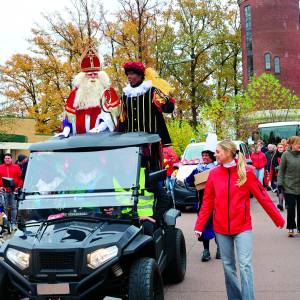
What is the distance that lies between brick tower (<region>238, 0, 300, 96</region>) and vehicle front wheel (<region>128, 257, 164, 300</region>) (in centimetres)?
5026

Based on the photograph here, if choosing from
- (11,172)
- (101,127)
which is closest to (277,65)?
(11,172)

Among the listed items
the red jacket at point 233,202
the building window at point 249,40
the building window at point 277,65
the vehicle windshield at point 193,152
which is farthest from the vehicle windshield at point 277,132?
the building window at point 277,65

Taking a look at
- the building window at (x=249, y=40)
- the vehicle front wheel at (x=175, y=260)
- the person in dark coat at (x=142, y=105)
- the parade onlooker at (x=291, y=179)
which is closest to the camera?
the vehicle front wheel at (x=175, y=260)

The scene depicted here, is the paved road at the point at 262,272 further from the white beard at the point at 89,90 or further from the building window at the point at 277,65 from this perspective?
the building window at the point at 277,65

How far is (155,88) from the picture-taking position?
280 inches

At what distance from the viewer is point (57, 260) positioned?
4562mm

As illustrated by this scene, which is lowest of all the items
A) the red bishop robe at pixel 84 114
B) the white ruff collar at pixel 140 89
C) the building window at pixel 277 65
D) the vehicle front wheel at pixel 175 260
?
the vehicle front wheel at pixel 175 260

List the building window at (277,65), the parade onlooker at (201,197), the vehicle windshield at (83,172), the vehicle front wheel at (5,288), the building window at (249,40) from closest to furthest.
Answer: the vehicle front wheel at (5,288) → the vehicle windshield at (83,172) → the parade onlooker at (201,197) → the building window at (249,40) → the building window at (277,65)

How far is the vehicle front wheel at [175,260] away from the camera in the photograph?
654 cm

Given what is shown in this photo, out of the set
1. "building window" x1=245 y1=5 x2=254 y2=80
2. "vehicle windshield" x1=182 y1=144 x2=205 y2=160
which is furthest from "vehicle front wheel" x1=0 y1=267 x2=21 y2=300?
"building window" x1=245 y1=5 x2=254 y2=80

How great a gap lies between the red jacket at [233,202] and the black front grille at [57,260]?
1.50 meters

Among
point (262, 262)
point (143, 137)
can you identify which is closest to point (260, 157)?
point (262, 262)

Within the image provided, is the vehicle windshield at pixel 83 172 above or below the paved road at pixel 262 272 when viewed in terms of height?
above

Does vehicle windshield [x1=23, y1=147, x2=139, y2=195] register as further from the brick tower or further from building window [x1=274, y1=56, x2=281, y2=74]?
building window [x1=274, y1=56, x2=281, y2=74]
